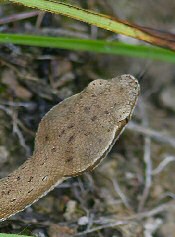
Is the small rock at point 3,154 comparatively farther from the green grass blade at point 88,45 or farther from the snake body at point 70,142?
the green grass blade at point 88,45

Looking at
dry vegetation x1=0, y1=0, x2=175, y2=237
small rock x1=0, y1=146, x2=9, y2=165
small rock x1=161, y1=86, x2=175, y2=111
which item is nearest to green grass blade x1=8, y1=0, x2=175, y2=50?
dry vegetation x1=0, y1=0, x2=175, y2=237

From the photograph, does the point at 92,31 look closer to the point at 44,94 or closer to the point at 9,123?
the point at 44,94

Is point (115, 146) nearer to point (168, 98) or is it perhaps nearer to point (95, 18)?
point (168, 98)

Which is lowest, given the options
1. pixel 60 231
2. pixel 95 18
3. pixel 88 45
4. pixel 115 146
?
pixel 60 231

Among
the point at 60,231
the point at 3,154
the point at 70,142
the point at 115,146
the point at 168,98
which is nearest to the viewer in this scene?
the point at 70,142

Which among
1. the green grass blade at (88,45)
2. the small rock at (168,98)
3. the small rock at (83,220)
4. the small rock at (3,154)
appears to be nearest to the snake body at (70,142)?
the green grass blade at (88,45)

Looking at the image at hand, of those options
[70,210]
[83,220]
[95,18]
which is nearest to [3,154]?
[70,210]
